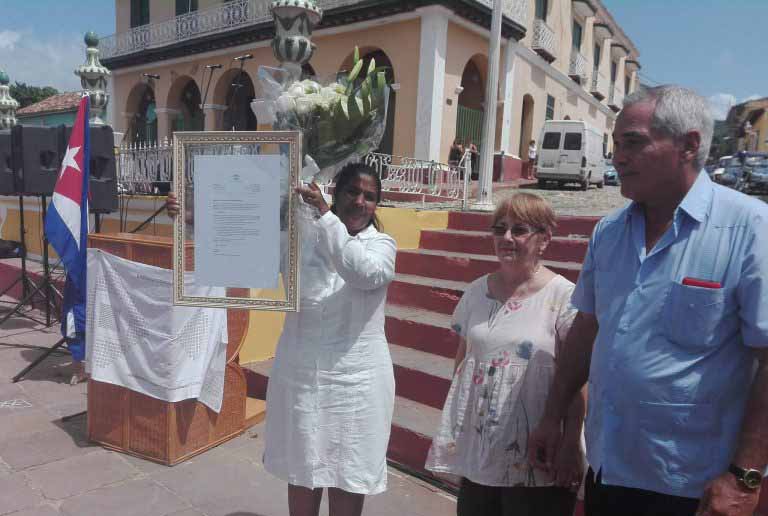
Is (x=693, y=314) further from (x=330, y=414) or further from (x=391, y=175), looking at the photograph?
(x=391, y=175)

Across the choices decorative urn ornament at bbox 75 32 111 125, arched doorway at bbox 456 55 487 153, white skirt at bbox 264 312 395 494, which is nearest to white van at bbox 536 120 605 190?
arched doorway at bbox 456 55 487 153

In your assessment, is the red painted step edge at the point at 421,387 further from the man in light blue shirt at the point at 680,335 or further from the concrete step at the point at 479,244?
the man in light blue shirt at the point at 680,335

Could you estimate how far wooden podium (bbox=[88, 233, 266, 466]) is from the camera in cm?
342

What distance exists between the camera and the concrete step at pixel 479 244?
485 cm

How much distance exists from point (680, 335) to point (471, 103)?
1462 cm

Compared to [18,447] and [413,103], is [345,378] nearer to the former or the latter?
[18,447]

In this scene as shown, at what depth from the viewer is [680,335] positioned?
4.85 feet

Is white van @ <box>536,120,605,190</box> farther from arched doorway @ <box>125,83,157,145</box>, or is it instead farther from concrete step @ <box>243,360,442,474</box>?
arched doorway @ <box>125,83,157,145</box>

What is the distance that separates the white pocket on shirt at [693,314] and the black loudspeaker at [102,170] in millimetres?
5290

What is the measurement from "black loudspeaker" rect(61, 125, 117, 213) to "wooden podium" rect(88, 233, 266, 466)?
1825mm

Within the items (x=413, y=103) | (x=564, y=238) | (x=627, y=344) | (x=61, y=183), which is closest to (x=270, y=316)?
(x=61, y=183)

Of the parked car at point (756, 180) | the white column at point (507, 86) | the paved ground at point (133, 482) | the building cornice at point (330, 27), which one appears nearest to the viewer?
the paved ground at point (133, 482)

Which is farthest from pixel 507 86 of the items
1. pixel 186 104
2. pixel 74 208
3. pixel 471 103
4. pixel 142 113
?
pixel 142 113

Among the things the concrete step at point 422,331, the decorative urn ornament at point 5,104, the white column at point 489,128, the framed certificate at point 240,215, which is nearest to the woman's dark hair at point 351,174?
the framed certificate at point 240,215
